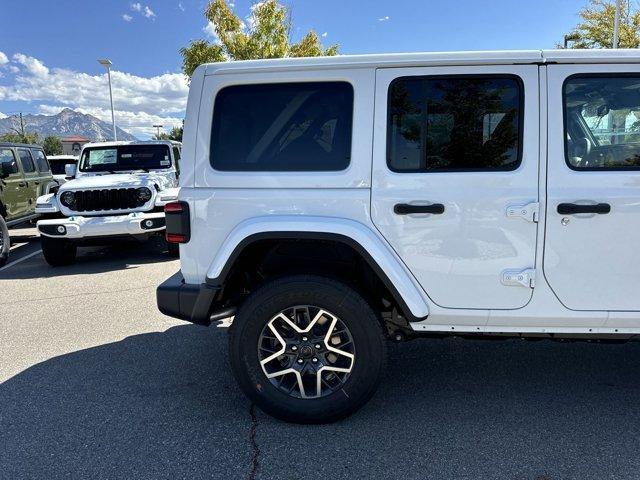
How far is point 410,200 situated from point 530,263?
28.5 inches

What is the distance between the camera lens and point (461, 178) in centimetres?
250

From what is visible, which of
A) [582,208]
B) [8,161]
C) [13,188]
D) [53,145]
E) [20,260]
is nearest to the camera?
[582,208]

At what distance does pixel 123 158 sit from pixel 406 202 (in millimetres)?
7178

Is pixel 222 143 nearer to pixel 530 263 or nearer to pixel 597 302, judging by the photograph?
pixel 530 263

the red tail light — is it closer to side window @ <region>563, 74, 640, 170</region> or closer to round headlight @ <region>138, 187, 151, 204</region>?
side window @ <region>563, 74, 640, 170</region>

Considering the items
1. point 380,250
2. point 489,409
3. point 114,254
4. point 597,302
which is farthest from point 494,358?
point 114,254

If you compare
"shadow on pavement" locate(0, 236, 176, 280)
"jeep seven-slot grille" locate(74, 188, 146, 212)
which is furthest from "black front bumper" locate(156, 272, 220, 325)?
"jeep seven-slot grille" locate(74, 188, 146, 212)

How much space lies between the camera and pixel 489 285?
8.34ft

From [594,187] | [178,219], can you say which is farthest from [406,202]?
[178,219]

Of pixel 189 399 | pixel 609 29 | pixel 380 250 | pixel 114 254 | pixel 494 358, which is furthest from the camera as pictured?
pixel 609 29

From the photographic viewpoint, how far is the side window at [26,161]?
928 centimetres

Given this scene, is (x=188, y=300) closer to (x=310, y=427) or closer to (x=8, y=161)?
(x=310, y=427)

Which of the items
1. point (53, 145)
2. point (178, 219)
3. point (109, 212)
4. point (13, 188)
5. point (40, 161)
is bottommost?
point (109, 212)

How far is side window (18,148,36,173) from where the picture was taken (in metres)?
9.28
